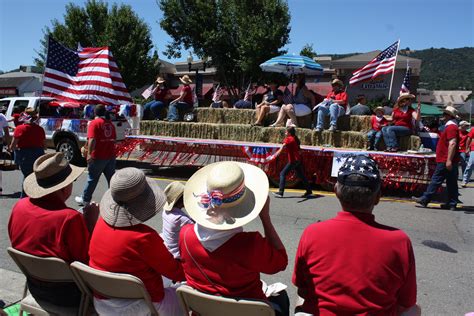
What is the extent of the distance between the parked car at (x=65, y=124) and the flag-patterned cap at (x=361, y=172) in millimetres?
10125

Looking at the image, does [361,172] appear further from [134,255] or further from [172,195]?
[172,195]

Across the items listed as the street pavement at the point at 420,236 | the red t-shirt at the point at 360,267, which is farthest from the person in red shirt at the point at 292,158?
the red t-shirt at the point at 360,267

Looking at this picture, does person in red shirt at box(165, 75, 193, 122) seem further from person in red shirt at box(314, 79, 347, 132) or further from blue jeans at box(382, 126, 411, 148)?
blue jeans at box(382, 126, 411, 148)

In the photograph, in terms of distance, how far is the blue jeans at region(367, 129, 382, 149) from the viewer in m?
8.67

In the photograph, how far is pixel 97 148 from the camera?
6.75 m

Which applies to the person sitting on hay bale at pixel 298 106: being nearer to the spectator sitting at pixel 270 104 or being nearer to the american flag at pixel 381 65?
the spectator sitting at pixel 270 104

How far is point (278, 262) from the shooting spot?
2287 millimetres

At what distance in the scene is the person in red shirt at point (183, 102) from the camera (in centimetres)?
1131

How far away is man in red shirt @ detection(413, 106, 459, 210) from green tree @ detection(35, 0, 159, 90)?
22.5m

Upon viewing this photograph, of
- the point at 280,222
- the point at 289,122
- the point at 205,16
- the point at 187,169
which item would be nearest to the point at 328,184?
the point at 289,122

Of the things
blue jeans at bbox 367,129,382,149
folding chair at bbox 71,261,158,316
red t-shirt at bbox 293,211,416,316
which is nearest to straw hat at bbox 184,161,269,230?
red t-shirt at bbox 293,211,416,316

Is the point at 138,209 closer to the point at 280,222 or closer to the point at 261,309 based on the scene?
the point at 261,309

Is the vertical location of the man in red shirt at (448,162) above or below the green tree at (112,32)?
below

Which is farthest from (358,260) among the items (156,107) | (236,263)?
(156,107)
